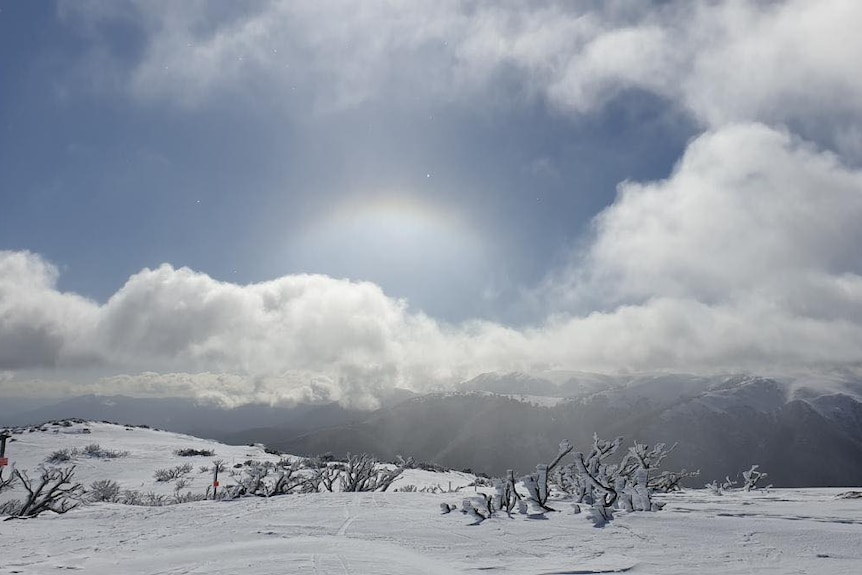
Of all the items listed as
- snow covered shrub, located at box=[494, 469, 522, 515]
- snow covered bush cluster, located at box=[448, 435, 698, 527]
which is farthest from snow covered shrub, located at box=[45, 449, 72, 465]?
snow covered shrub, located at box=[494, 469, 522, 515]

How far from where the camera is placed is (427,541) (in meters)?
6.46

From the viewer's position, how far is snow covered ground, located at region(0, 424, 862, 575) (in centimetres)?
493

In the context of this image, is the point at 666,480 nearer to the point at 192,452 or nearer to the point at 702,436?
the point at 192,452

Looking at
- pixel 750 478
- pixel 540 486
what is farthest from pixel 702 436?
pixel 540 486

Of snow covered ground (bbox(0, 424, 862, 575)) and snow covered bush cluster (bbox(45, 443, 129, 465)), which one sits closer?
snow covered ground (bbox(0, 424, 862, 575))

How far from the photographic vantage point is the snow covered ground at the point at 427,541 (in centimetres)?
493

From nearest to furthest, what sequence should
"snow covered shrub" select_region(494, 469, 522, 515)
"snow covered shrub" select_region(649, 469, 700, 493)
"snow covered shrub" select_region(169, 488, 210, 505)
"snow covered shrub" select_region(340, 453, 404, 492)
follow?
"snow covered shrub" select_region(494, 469, 522, 515) → "snow covered shrub" select_region(649, 469, 700, 493) → "snow covered shrub" select_region(169, 488, 210, 505) → "snow covered shrub" select_region(340, 453, 404, 492)

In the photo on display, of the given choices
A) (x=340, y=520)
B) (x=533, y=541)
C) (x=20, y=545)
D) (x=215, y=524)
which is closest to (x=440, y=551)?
(x=533, y=541)

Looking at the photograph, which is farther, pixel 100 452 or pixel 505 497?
pixel 100 452

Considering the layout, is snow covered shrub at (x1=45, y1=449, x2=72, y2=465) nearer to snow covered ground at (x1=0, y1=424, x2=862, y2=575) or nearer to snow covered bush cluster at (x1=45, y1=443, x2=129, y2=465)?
snow covered bush cluster at (x1=45, y1=443, x2=129, y2=465)

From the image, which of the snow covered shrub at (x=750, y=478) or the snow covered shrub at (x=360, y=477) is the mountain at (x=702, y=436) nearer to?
the snow covered shrub at (x=360, y=477)

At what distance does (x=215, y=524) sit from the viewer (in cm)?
843

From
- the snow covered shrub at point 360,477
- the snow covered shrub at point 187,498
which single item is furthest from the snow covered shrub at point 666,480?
the snow covered shrub at point 187,498

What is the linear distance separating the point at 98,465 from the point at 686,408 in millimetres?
186147
